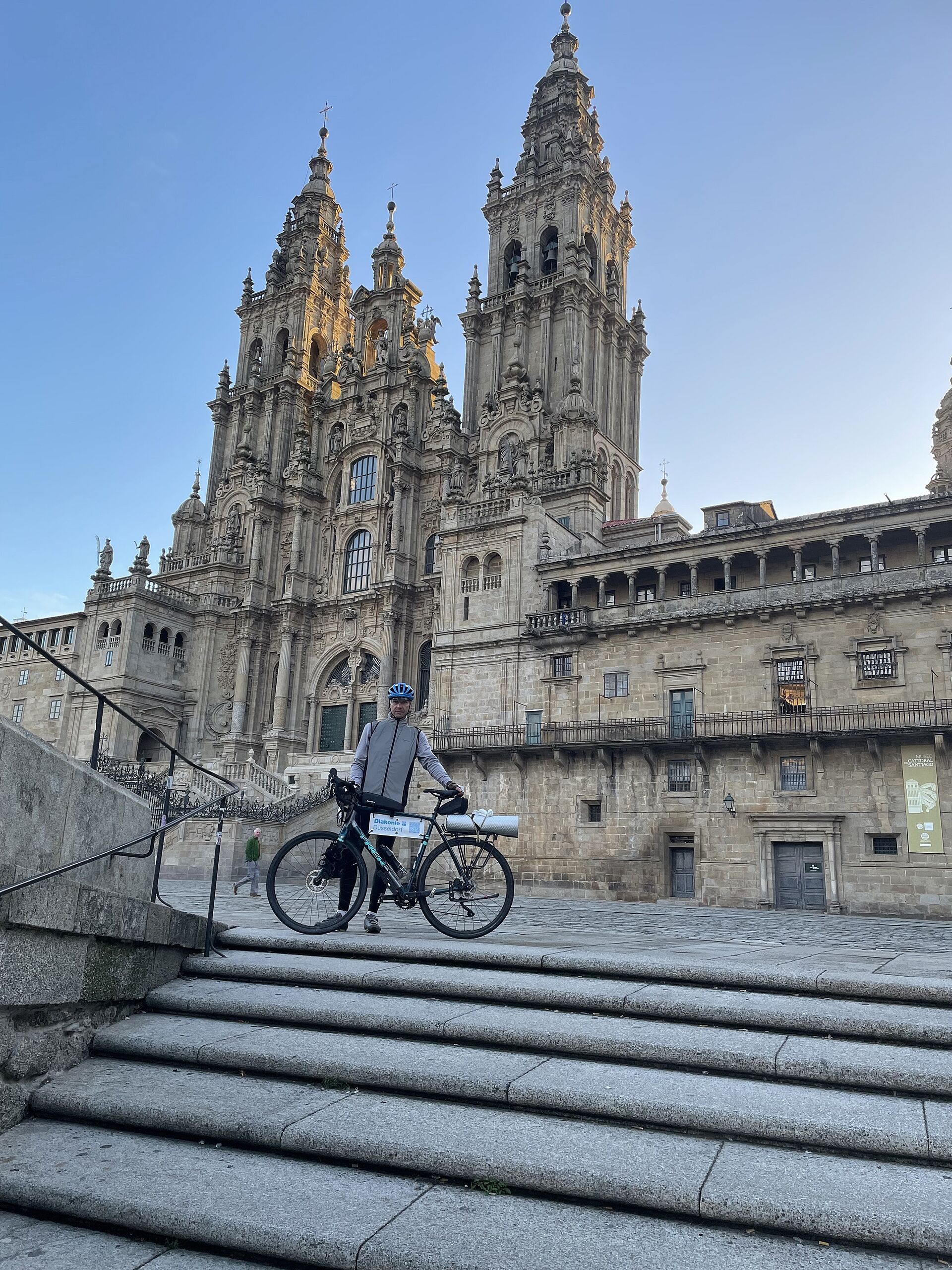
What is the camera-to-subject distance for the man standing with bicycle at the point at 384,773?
832 cm

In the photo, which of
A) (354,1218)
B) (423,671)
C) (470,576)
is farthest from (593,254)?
(354,1218)

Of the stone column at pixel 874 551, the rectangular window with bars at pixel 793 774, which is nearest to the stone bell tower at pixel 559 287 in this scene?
the stone column at pixel 874 551

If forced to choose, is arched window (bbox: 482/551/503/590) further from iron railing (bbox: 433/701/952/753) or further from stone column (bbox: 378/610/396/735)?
stone column (bbox: 378/610/396/735)

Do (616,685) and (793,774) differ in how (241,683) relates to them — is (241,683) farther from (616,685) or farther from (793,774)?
(793,774)

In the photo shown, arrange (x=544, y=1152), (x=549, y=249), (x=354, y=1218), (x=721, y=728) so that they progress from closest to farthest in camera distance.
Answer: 1. (x=354, y=1218)
2. (x=544, y=1152)
3. (x=721, y=728)
4. (x=549, y=249)

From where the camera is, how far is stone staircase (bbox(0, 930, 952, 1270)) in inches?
147

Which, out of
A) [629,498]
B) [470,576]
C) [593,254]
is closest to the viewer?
[470,576]

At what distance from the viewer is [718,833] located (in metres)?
29.6

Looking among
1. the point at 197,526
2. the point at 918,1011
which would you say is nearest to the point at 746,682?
the point at 918,1011

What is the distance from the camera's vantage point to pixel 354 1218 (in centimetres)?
389

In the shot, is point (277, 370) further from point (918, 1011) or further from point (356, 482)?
point (918, 1011)

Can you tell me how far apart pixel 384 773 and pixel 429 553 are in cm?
4194

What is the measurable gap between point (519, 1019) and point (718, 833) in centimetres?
2529

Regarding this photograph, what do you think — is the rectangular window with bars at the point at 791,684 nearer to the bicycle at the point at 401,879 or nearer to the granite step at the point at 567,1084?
the bicycle at the point at 401,879
